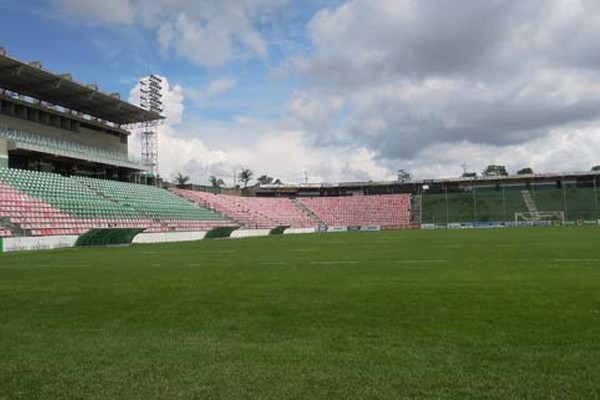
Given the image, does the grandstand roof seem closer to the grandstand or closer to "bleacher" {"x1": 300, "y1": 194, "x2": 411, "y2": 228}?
the grandstand

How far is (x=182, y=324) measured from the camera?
7691 mm

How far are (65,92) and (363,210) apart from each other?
2158 inches

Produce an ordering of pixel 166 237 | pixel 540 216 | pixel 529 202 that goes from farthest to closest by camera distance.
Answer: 1. pixel 529 202
2. pixel 540 216
3. pixel 166 237

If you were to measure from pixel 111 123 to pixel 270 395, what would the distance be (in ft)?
235

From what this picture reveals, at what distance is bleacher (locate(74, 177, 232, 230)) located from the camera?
5403 cm

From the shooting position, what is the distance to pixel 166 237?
44.4 metres

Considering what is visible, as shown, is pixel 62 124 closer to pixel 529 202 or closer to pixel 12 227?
pixel 12 227

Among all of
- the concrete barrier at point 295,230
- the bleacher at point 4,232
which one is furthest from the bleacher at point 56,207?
the concrete barrier at point 295,230

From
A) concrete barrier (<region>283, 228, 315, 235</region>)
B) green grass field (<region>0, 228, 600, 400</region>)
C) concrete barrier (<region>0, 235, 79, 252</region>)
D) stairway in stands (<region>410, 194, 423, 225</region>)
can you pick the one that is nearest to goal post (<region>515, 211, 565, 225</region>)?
stairway in stands (<region>410, 194, 423, 225</region>)

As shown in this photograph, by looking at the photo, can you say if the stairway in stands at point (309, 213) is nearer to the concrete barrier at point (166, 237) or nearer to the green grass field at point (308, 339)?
the concrete barrier at point (166, 237)

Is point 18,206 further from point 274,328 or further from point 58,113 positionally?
point 274,328

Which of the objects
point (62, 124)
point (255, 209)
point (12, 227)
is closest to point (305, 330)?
point (12, 227)

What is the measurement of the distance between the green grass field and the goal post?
7672 centimetres

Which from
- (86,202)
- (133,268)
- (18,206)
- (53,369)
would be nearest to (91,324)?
(53,369)
